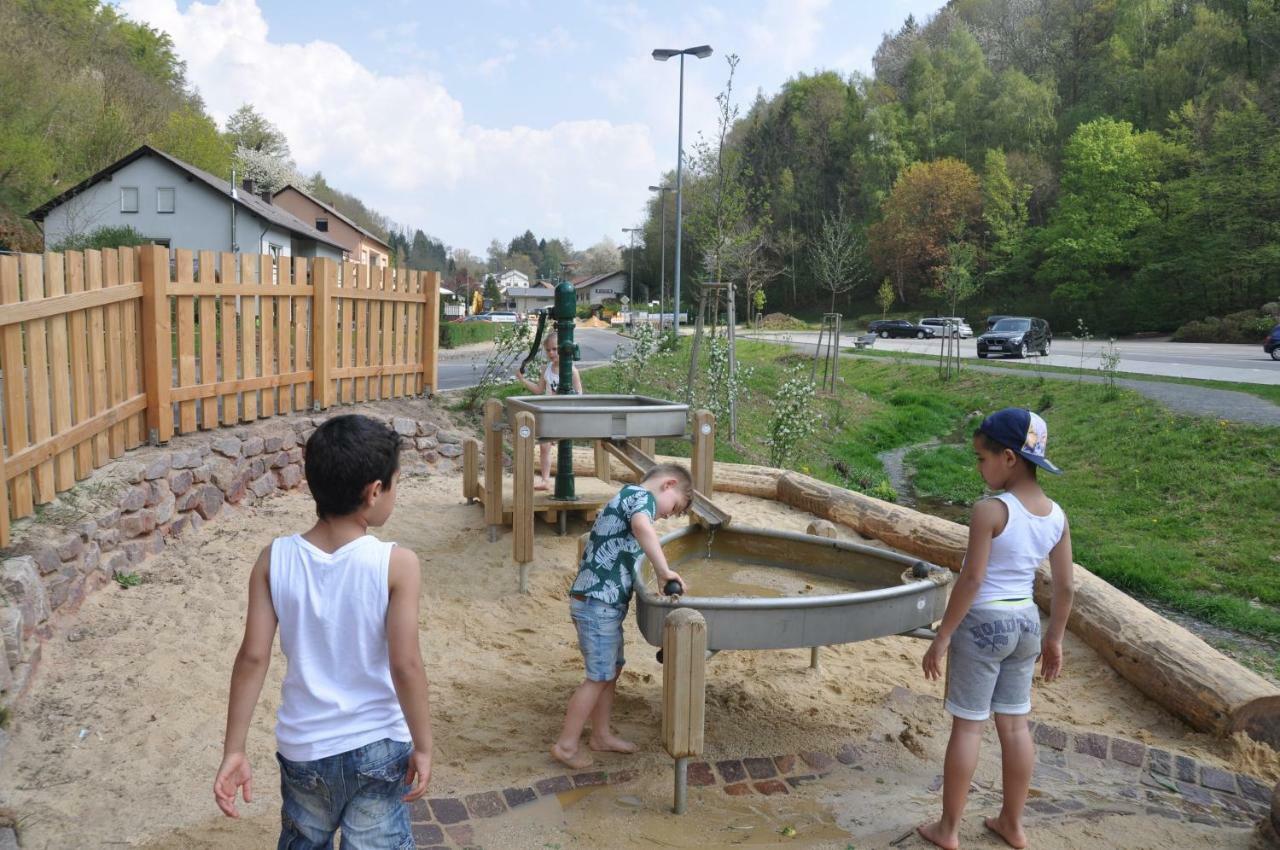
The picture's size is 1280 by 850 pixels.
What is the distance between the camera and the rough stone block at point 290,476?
24.8ft

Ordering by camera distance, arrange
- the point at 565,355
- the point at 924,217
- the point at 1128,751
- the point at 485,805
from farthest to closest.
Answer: the point at 924,217
the point at 565,355
the point at 1128,751
the point at 485,805

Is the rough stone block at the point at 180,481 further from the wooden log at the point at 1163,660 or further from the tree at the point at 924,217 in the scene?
the tree at the point at 924,217

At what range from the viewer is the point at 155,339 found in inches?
249

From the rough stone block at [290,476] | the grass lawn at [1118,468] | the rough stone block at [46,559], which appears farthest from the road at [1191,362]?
the rough stone block at [46,559]

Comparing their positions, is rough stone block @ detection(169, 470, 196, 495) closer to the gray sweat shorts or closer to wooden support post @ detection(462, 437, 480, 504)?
wooden support post @ detection(462, 437, 480, 504)

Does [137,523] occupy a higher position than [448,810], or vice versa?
[137,523]

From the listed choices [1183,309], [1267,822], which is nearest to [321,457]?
[1267,822]

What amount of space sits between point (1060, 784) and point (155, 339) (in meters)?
6.04

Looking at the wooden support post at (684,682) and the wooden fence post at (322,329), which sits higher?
the wooden fence post at (322,329)

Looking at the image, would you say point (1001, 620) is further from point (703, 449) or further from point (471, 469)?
point (471, 469)

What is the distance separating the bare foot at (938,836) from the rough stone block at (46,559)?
4049 mm

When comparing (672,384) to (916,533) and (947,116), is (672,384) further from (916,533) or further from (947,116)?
(947,116)

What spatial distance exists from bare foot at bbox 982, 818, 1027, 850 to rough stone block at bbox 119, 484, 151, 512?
15.9 ft

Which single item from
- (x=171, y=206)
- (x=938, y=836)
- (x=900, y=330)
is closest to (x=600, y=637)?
(x=938, y=836)
